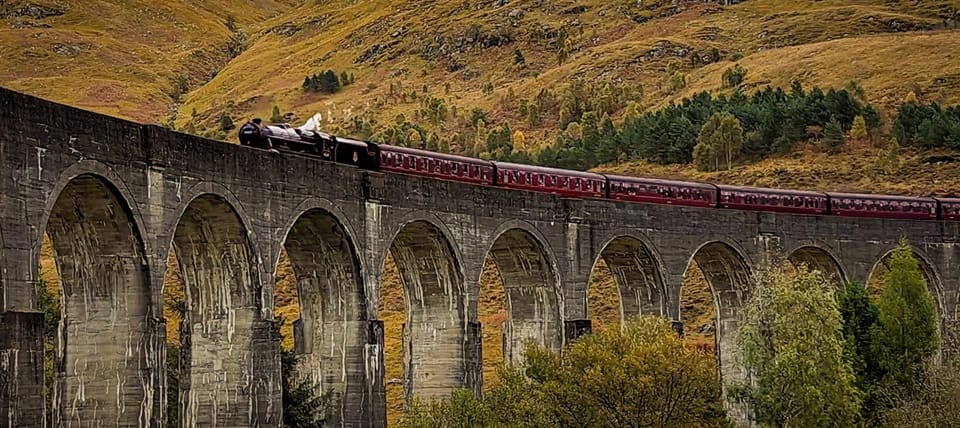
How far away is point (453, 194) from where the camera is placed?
47156 millimetres

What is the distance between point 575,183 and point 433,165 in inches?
296

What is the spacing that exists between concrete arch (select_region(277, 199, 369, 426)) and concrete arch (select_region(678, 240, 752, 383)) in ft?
58.5

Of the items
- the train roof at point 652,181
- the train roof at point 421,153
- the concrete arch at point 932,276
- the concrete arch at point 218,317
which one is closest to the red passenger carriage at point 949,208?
the concrete arch at point 932,276

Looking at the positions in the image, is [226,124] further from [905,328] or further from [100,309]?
[100,309]

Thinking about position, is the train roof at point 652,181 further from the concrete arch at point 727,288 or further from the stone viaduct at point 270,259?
the concrete arch at point 727,288

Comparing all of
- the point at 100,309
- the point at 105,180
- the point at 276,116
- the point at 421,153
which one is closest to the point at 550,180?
the point at 421,153

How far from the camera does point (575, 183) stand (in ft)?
175

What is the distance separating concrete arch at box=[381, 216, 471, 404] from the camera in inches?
1855

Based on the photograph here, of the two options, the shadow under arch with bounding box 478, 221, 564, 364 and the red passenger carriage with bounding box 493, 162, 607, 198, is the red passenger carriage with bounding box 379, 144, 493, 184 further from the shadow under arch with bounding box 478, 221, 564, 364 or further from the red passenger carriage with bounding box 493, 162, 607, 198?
the shadow under arch with bounding box 478, 221, 564, 364

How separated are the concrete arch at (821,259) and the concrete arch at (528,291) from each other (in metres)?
12.4

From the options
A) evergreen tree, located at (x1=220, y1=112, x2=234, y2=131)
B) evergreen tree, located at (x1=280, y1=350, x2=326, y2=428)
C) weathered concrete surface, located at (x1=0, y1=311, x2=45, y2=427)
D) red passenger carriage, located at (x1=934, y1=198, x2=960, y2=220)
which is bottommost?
evergreen tree, located at (x1=280, y1=350, x2=326, y2=428)

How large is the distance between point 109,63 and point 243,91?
61.5ft

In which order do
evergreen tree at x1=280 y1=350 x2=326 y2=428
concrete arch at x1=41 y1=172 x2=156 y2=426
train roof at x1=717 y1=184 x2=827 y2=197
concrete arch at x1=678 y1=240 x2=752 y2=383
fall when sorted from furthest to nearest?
train roof at x1=717 y1=184 x2=827 y2=197 < concrete arch at x1=678 y1=240 x2=752 y2=383 < evergreen tree at x1=280 y1=350 x2=326 y2=428 < concrete arch at x1=41 y1=172 x2=156 y2=426

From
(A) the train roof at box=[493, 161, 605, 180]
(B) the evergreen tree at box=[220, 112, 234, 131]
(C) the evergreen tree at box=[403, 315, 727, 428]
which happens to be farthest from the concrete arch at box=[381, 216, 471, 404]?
(B) the evergreen tree at box=[220, 112, 234, 131]
